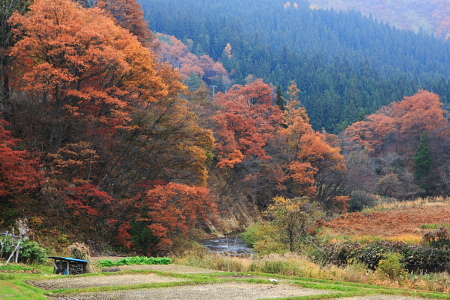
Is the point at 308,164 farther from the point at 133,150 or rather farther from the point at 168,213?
the point at 168,213

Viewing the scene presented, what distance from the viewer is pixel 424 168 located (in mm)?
61750

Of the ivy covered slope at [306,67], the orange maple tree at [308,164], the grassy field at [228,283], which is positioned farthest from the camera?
the ivy covered slope at [306,67]

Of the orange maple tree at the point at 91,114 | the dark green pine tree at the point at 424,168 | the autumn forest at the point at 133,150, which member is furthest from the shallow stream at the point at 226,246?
the dark green pine tree at the point at 424,168

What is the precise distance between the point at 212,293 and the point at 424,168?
5696 cm

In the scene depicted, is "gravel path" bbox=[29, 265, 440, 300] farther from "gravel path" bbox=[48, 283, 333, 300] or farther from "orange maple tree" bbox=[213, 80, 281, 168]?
"orange maple tree" bbox=[213, 80, 281, 168]

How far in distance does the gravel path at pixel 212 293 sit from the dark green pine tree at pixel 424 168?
175 feet

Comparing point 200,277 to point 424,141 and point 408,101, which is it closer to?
point 424,141

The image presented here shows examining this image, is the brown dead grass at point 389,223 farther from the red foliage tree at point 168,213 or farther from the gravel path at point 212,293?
the gravel path at point 212,293

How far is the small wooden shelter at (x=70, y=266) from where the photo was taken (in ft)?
52.6

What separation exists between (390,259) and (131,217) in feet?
56.0

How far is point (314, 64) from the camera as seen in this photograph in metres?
134

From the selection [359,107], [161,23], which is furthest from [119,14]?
[161,23]

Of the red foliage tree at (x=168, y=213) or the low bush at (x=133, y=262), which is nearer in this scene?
the low bush at (x=133, y=262)

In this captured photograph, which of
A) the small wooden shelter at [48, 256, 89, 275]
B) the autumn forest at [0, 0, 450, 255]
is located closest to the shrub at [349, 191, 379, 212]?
the autumn forest at [0, 0, 450, 255]
